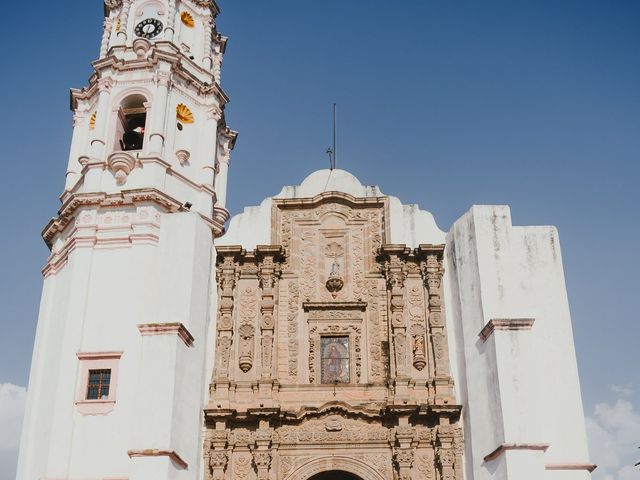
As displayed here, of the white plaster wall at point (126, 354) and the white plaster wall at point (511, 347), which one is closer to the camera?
Answer: the white plaster wall at point (511, 347)

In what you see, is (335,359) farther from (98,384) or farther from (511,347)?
(98,384)

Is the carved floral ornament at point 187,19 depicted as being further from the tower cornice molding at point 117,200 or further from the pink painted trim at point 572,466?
the pink painted trim at point 572,466

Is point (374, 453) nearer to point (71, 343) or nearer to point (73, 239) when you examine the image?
point (71, 343)

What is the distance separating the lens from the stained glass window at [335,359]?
1594 cm

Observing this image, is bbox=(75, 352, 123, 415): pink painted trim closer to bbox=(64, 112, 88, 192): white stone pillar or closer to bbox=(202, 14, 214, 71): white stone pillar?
bbox=(64, 112, 88, 192): white stone pillar

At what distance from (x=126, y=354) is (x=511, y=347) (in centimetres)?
707

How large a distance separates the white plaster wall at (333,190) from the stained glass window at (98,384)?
3.37 meters

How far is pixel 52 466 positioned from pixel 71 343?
233 cm

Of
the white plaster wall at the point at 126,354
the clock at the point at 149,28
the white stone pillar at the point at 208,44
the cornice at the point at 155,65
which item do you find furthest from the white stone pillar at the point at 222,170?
the white plaster wall at the point at 126,354

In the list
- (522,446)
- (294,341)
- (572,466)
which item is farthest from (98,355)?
(572,466)

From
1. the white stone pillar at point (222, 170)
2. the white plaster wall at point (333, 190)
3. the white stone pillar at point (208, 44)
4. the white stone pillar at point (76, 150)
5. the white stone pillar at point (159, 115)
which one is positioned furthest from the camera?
the white stone pillar at point (208, 44)

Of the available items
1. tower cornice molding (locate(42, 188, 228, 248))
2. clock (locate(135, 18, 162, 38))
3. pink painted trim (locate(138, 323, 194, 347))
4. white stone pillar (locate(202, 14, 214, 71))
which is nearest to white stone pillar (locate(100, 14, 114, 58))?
clock (locate(135, 18, 162, 38))

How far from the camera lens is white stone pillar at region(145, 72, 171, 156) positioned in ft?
62.0

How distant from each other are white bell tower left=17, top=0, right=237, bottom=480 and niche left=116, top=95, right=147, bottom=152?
0.03 meters
